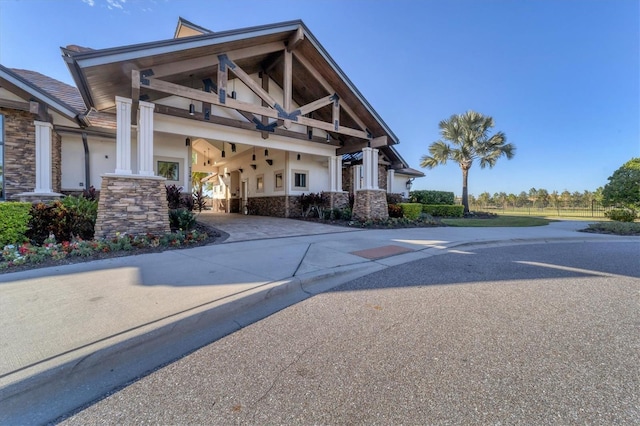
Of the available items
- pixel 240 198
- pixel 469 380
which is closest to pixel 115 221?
pixel 469 380

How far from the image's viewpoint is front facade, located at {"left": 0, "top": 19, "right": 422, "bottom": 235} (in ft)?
24.6

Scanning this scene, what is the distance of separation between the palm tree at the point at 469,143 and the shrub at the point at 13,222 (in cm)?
2351

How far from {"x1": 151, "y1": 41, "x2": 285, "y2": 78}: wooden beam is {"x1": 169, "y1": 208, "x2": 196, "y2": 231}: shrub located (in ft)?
13.1

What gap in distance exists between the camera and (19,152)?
8.75 meters

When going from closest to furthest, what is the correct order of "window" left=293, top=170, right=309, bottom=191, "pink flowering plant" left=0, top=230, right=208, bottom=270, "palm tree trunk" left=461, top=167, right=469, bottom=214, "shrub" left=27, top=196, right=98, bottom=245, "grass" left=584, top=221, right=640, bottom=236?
"pink flowering plant" left=0, top=230, right=208, bottom=270 → "shrub" left=27, top=196, right=98, bottom=245 → "grass" left=584, top=221, right=640, bottom=236 → "window" left=293, top=170, right=309, bottom=191 → "palm tree trunk" left=461, top=167, right=469, bottom=214

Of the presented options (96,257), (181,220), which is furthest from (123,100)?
(96,257)

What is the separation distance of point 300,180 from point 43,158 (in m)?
10.3

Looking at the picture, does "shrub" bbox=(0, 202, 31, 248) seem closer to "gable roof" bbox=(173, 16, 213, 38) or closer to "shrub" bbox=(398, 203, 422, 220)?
"gable roof" bbox=(173, 16, 213, 38)

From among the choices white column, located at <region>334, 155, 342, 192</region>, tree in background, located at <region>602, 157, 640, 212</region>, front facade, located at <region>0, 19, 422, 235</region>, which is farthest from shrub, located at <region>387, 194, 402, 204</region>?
tree in background, located at <region>602, 157, 640, 212</region>

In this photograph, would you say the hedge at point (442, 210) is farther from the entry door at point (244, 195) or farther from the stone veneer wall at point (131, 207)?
the stone veneer wall at point (131, 207)

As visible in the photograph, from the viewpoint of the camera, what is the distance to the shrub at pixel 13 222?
607 centimetres

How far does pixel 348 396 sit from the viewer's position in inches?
75.5

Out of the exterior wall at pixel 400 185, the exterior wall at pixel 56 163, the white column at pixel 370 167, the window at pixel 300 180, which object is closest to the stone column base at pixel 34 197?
the exterior wall at pixel 56 163

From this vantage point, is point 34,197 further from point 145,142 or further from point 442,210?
point 442,210
